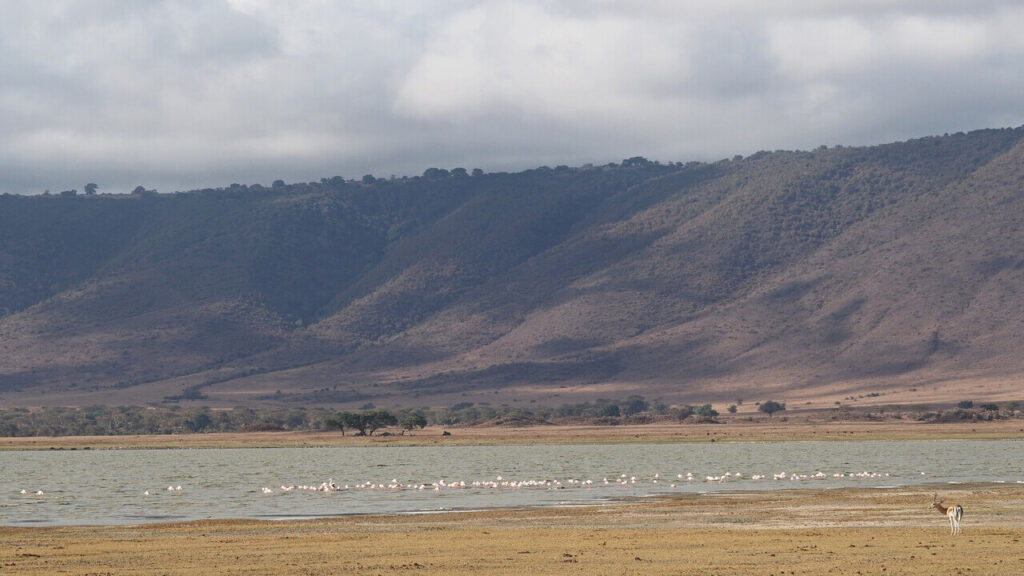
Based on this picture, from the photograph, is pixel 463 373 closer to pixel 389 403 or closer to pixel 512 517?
pixel 389 403

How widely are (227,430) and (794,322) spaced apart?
80079mm

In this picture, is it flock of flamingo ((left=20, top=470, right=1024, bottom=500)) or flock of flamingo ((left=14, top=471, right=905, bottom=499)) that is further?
flock of flamingo ((left=14, top=471, right=905, bottom=499))

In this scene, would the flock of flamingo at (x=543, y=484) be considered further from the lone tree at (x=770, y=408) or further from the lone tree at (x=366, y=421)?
the lone tree at (x=770, y=408)

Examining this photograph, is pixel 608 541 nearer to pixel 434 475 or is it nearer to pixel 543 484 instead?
pixel 543 484

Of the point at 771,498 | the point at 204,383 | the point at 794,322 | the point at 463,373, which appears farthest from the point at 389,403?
the point at 771,498

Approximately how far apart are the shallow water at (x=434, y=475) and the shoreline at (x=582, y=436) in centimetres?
717

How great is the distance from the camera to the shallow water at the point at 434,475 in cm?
4403

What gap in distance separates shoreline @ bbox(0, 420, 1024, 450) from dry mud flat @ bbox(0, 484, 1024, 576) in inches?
2401

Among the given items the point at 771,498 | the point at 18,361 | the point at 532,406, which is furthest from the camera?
the point at 18,361

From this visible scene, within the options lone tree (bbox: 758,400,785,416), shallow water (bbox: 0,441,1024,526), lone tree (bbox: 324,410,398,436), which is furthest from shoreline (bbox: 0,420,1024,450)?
lone tree (bbox: 758,400,785,416)

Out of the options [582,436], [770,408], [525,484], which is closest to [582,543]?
[525,484]

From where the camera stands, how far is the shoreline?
10031cm

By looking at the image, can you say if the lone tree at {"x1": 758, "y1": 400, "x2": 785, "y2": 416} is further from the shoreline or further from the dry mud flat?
the dry mud flat

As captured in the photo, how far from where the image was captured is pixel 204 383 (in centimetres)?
Answer: 19075
